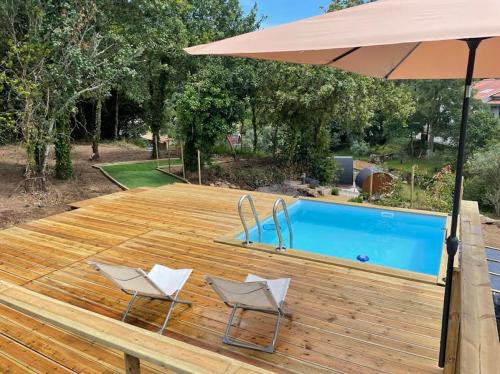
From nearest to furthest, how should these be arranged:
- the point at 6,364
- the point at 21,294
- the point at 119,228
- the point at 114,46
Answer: the point at 21,294 → the point at 6,364 → the point at 119,228 → the point at 114,46

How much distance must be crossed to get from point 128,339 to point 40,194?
27.5 ft

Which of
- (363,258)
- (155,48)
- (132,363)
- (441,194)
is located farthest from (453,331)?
(155,48)

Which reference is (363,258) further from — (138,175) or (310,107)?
(138,175)

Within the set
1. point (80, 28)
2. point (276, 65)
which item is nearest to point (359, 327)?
point (80, 28)

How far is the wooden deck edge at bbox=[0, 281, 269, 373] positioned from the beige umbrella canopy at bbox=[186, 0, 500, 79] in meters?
1.45

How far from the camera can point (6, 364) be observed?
2.65m

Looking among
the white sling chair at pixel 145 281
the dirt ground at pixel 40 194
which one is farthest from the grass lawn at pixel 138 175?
the white sling chair at pixel 145 281

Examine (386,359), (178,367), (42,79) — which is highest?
(42,79)

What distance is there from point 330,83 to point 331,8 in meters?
4.26

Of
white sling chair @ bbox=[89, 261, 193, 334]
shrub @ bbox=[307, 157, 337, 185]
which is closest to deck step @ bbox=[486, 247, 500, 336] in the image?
white sling chair @ bbox=[89, 261, 193, 334]

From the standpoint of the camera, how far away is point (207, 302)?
11.6 ft

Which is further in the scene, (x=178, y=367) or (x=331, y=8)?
(x=331, y=8)

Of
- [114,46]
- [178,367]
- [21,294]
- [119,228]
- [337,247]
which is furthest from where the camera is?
[114,46]

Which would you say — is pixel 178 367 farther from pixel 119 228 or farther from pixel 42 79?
pixel 42 79
